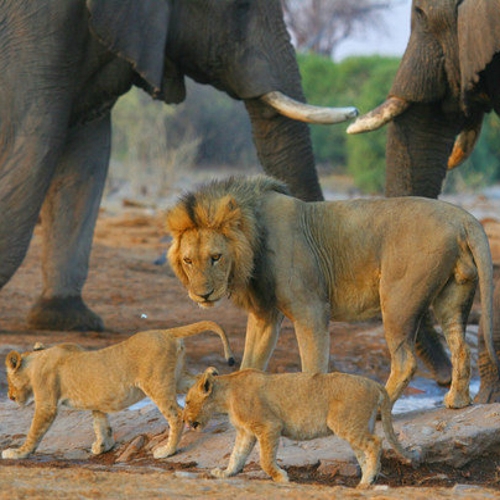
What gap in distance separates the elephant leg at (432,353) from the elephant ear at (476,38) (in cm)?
131

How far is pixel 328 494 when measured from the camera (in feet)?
14.9

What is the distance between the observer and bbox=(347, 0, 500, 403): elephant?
7406 millimetres

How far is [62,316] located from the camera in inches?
352

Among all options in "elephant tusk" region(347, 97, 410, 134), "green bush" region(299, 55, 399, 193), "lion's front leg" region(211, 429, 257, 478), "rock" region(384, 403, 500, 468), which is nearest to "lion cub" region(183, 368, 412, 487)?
"lion's front leg" region(211, 429, 257, 478)

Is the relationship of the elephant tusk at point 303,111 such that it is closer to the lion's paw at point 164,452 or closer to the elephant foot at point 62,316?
the elephant foot at point 62,316

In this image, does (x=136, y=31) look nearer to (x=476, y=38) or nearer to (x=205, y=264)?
(x=476, y=38)

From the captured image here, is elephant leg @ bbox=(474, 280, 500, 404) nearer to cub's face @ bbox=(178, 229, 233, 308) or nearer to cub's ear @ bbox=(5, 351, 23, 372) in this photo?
cub's face @ bbox=(178, 229, 233, 308)

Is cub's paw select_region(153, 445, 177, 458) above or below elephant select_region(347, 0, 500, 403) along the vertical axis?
below

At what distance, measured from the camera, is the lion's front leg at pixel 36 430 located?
5629 millimetres

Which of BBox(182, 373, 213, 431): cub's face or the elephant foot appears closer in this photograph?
BBox(182, 373, 213, 431): cub's face

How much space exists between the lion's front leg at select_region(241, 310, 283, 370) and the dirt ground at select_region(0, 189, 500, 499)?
0.72 metres

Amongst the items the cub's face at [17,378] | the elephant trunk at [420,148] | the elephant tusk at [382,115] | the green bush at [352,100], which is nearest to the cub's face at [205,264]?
the cub's face at [17,378]

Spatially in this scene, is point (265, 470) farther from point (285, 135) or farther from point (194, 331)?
point (285, 135)

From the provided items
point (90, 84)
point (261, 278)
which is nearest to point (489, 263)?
point (261, 278)
